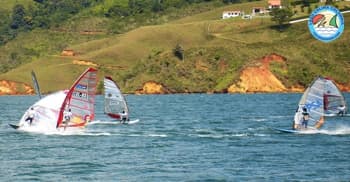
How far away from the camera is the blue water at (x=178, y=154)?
4078cm

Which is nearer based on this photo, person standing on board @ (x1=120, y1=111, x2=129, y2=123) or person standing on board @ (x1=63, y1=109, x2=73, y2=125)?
person standing on board @ (x1=63, y1=109, x2=73, y2=125)

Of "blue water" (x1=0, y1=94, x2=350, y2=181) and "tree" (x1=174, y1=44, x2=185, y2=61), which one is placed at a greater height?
"tree" (x1=174, y1=44, x2=185, y2=61)

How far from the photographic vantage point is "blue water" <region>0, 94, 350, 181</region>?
4078 centimetres

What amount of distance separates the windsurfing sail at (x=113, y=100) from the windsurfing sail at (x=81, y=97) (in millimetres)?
12554

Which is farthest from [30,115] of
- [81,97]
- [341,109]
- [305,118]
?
[341,109]

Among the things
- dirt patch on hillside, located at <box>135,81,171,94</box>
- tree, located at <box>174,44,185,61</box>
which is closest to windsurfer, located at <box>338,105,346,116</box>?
dirt patch on hillside, located at <box>135,81,171,94</box>

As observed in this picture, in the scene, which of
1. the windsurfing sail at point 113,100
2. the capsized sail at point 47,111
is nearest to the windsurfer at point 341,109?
the windsurfing sail at point 113,100

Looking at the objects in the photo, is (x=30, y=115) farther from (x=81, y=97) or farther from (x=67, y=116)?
(x=81, y=97)

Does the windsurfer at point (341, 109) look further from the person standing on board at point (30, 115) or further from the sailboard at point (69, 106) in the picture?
the person standing on board at point (30, 115)

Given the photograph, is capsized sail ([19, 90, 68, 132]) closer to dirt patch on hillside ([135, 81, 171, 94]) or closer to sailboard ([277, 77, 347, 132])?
sailboard ([277, 77, 347, 132])

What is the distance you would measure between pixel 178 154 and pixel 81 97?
12.0 m

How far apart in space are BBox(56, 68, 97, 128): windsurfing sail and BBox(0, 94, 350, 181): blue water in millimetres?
1525

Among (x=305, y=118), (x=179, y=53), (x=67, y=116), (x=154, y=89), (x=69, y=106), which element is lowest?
(x=154, y=89)

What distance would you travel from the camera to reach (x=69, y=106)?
58.6m
